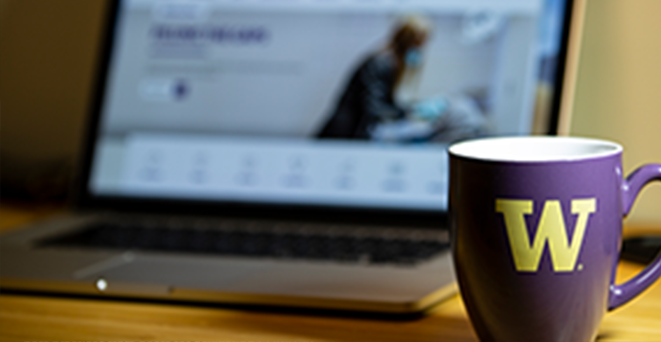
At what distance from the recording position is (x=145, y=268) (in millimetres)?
479

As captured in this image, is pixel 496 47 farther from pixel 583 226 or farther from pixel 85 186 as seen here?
pixel 85 186

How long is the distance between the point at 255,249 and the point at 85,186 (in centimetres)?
25

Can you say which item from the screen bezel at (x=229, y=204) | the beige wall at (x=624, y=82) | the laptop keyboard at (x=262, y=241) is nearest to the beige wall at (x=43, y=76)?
the screen bezel at (x=229, y=204)

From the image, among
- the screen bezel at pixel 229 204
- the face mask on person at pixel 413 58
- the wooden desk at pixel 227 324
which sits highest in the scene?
the face mask on person at pixel 413 58

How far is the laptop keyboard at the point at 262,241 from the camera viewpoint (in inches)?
20.6

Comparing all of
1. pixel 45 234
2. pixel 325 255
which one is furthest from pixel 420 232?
pixel 45 234

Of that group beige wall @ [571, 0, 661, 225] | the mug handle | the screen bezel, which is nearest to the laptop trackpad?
the screen bezel

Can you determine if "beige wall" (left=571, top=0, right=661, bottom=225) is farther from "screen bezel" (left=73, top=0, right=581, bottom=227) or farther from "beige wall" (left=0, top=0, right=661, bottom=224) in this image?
"beige wall" (left=0, top=0, right=661, bottom=224)

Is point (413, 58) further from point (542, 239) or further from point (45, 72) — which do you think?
point (45, 72)

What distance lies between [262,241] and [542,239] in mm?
315

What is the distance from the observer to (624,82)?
688 mm

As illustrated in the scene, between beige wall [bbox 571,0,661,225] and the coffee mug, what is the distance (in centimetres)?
39

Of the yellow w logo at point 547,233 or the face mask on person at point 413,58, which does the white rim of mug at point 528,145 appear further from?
the face mask on person at point 413,58

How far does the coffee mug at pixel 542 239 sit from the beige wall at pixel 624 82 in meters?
0.39
